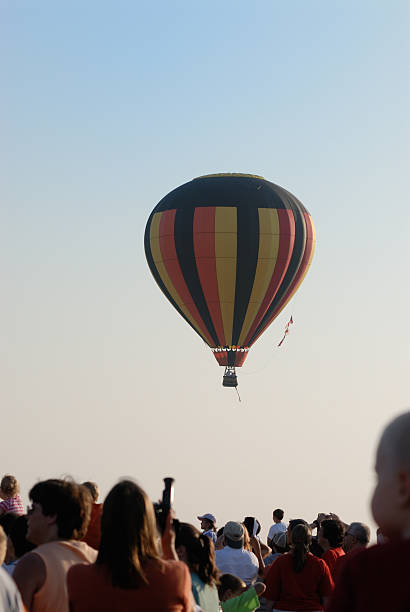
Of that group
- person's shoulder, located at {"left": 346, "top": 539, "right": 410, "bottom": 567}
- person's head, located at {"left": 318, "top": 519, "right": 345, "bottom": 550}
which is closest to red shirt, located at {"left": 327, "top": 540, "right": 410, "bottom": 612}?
person's shoulder, located at {"left": 346, "top": 539, "right": 410, "bottom": 567}

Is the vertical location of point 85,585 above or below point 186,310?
below

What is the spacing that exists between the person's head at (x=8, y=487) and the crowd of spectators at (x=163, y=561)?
1773mm

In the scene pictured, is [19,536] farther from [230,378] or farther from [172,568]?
[230,378]

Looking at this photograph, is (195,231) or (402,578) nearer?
(402,578)

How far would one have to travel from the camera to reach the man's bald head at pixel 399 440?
2414 millimetres

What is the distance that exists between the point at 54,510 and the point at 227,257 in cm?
3498

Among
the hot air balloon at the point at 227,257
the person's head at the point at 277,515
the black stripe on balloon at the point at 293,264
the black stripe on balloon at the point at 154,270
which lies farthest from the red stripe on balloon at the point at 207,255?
the person's head at the point at 277,515

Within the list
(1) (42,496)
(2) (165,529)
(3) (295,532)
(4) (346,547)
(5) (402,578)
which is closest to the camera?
(5) (402,578)

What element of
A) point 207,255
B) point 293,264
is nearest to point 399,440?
point 207,255

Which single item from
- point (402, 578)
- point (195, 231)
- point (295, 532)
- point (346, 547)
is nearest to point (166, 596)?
point (402, 578)

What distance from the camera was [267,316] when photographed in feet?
132

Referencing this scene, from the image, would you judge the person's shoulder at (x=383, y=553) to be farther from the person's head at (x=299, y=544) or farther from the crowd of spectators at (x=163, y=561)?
the person's head at (x=299, y=544)

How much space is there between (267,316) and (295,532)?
3182 cm

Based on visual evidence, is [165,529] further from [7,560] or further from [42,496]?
[7,560]
